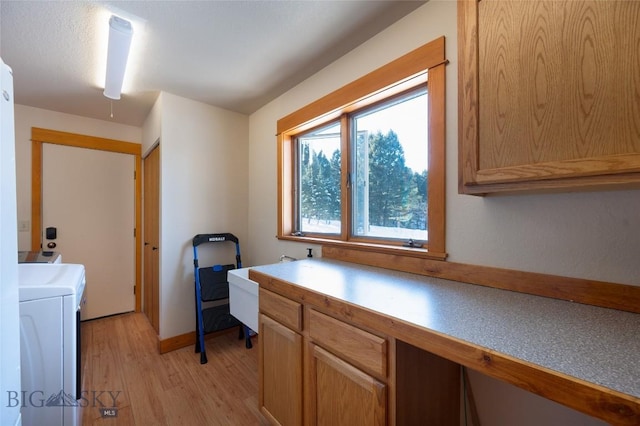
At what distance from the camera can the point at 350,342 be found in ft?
3.17

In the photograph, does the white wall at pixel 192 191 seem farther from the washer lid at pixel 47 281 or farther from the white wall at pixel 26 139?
the white wall at pixel 26 139

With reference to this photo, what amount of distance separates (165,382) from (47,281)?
3.84ft

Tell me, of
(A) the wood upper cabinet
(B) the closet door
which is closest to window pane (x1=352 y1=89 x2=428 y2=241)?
(A) the wood upper cabinet

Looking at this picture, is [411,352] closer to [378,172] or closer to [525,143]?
[525,143]

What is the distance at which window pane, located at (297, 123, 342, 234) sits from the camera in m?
2.09

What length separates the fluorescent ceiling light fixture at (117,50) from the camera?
1502 millimetres

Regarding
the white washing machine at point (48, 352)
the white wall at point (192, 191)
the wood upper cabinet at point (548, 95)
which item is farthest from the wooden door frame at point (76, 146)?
the wood upper cabinet at point (548, 95)

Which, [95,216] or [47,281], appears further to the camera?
[95,216]

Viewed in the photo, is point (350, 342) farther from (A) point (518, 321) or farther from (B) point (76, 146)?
(B) point (76, 146)

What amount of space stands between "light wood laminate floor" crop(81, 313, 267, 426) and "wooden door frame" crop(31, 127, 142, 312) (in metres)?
1.06

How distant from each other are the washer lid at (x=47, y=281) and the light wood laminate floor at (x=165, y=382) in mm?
918

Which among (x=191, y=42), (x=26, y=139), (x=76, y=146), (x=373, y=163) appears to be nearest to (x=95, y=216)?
(x=76, y=146)
